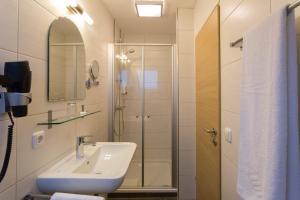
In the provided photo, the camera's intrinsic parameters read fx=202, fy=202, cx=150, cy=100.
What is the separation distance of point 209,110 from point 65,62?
4.12 ft

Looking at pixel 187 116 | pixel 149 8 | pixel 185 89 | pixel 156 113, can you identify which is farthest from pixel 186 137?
pixel 149 8

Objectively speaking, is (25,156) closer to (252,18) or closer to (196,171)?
(252,18)

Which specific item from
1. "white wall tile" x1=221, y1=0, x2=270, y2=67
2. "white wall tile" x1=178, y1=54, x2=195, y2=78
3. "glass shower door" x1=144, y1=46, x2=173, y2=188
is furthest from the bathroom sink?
"glass shower door" x1=144, y1=46, x2=173, y2=188

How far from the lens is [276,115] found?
0.61 metres

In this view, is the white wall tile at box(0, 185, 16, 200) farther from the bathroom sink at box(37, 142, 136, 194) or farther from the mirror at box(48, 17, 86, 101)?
the mirror at box(48, 17, 86, 101)

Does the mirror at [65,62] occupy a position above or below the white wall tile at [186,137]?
above

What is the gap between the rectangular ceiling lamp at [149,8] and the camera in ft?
7.46

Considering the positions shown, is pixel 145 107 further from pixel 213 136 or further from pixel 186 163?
pixel 213 136

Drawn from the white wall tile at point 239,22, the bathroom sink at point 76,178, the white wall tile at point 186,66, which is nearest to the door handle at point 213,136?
the white wall tile at point 239,22

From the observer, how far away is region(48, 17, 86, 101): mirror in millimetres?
1288

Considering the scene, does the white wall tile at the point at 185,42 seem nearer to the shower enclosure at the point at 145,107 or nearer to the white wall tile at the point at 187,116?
the shower enclosure at the point at 145,107

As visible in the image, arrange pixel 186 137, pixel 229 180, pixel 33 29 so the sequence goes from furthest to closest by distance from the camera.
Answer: pixel 186 137, pixel 229 180, pixel 33 29

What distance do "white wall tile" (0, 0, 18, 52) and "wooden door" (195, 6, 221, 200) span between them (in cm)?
130

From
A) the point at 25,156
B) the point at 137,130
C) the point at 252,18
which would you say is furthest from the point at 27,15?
the point at 137,130
